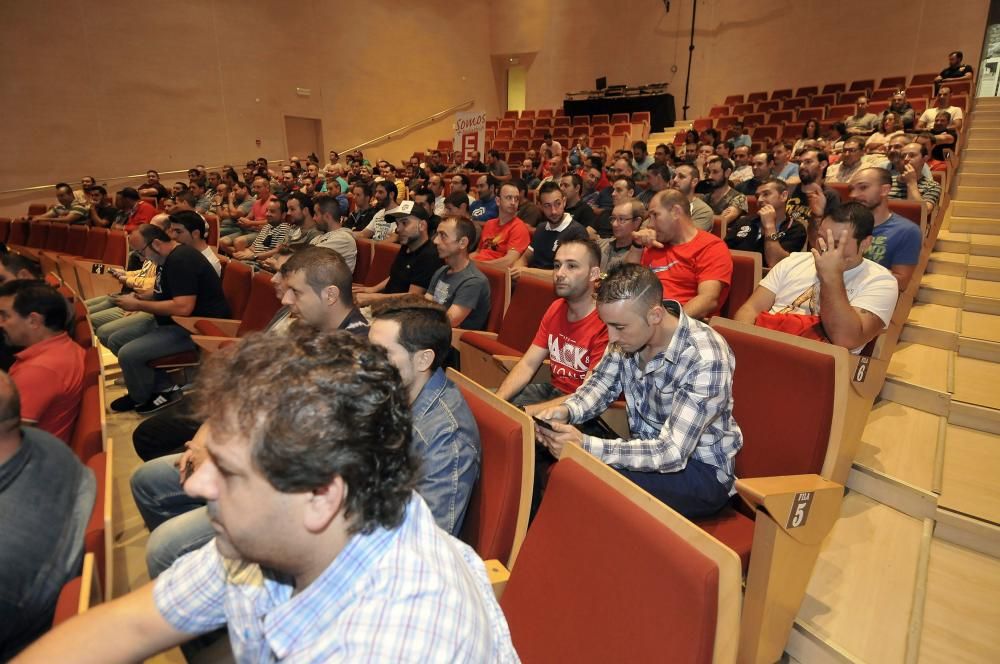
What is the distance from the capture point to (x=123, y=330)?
3.35 metres

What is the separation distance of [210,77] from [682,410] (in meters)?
11.4

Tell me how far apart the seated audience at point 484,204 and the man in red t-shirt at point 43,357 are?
3.61 meters

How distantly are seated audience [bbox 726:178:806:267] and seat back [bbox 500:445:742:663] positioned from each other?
8.18 feet

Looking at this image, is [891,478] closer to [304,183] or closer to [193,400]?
[193,400]

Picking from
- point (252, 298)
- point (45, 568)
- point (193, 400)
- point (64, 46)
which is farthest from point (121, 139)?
point (193, 400)

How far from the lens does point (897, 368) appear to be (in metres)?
2.42

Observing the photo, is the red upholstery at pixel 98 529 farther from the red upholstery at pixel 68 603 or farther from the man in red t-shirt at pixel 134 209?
the man in red t-shirt at pixel 134 209

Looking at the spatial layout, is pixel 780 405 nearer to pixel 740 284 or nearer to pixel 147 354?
pixel 740 284

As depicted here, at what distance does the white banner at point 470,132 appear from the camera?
8.00 m

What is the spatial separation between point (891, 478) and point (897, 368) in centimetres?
83

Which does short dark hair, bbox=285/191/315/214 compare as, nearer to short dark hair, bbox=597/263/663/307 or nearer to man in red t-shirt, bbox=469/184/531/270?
man in red t-shirt, bbox=469/184/531/270

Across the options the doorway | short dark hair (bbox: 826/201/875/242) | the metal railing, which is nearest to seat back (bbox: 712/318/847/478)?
short dark hair (bbox: 826/201/875/242)

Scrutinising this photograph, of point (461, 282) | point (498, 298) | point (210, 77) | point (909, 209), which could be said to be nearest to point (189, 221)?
point (461, 282)

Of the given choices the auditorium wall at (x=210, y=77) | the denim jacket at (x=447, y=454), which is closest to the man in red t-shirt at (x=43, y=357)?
the denim jacket at (x=447, y=454)
